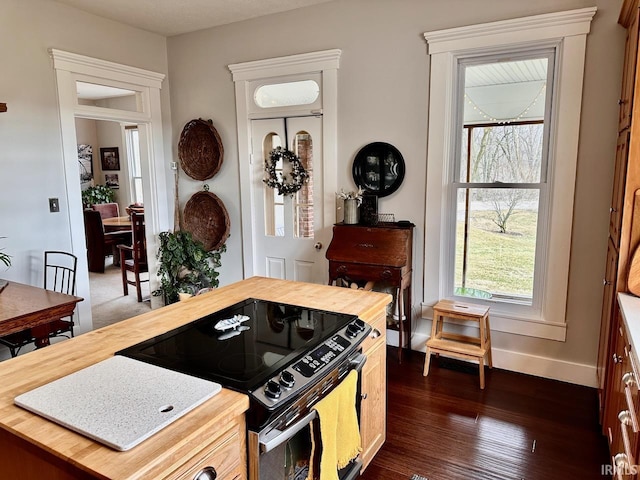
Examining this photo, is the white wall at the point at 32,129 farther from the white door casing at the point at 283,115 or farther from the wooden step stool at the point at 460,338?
the wooden step stool at the point at 460,338

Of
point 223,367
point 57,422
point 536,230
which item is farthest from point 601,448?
point 57,422

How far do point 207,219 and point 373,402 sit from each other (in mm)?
2940

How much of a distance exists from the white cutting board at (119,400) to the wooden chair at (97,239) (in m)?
5.65

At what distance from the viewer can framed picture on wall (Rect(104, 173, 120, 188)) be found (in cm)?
817

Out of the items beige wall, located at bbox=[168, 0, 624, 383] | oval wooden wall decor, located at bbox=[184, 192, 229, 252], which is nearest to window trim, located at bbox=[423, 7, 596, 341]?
beige wall, located at bbox=[168, 0, 624, 383]

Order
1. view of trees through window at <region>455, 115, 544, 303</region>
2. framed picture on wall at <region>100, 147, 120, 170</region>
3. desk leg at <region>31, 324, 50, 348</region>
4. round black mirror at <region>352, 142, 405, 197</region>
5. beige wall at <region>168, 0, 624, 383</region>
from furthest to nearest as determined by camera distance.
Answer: framed picture on wall at <region>100, 147, 120, 170</region> → round black mirror at <region>352, 142, 405, 197</region> → view of trees through window at <region>455, 115, 544, 303</region> → beige wall at <region>168, 0, 624, 383</region> → desk leg at <region>31, 324, 50, 348</region>

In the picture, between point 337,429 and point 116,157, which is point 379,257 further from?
point 116,157

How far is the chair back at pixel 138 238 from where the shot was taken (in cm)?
484

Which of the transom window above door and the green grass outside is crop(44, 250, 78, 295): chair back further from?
the green grass outside

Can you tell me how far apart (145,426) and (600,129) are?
299cm

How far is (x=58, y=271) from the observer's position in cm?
358

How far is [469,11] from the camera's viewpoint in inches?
118

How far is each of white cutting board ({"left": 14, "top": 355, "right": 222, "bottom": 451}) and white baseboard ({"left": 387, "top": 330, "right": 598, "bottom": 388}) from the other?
2.63 meters

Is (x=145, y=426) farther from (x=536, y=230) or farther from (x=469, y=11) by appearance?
(x=469, y=11)
